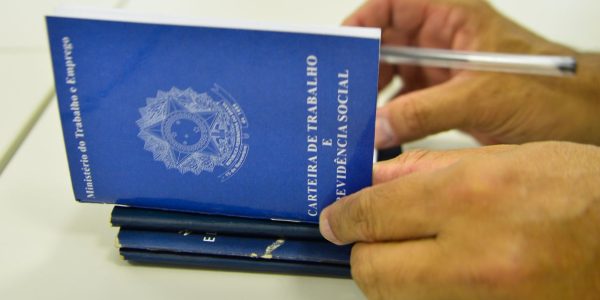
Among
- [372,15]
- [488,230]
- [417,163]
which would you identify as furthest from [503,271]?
[372,15]

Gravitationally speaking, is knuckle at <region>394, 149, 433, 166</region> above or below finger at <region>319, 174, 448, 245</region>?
above

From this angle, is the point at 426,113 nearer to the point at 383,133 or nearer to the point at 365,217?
the point at 383,133

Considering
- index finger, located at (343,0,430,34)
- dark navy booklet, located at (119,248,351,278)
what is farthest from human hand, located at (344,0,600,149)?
dark navy booklet, located at (119,248,351,278)

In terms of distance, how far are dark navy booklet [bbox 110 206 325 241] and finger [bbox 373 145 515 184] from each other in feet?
0.25

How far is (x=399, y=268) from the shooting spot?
41 centimetres

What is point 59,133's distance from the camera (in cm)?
73

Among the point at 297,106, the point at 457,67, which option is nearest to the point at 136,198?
the point at 297,106

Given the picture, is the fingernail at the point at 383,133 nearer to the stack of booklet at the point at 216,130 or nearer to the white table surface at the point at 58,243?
the white table surface at the point at 58,243

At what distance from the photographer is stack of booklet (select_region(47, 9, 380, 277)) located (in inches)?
16.2

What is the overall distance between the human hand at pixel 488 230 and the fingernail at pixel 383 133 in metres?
0.26

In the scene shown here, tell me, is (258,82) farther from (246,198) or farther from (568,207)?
(568,207)

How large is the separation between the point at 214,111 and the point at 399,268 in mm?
185

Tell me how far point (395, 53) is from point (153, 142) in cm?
36

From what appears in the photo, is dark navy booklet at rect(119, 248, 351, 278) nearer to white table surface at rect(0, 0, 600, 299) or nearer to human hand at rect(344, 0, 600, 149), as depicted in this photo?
white table surface at rect(0, 0, 600, 299)
